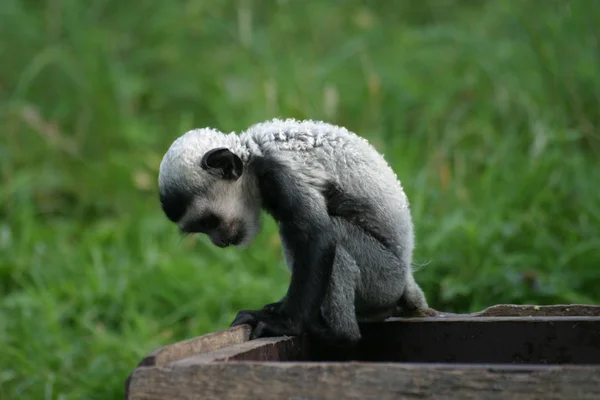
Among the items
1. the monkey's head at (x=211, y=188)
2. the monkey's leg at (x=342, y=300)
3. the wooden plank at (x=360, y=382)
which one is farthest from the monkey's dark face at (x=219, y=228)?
the wooden plank at (x=360, y=382)

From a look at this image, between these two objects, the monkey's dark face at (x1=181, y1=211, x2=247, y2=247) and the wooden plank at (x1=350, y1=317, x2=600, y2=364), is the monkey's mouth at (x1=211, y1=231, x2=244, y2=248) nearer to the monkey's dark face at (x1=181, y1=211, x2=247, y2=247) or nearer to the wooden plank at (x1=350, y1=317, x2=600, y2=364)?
the monkey's dark face at (x1=181, y1=211, x2=247, y2=247)

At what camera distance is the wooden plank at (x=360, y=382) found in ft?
6.23

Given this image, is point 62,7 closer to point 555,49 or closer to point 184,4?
point 184,4

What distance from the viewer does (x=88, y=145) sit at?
22.6ft

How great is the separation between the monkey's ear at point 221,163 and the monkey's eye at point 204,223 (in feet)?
0.56

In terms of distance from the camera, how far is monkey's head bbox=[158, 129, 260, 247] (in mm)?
3027

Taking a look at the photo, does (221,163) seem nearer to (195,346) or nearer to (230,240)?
(230,240)

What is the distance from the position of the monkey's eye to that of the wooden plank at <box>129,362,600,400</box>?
3.57ft

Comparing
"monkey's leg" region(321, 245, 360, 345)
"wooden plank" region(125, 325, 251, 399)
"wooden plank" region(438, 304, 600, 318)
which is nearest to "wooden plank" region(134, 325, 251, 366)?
"wooden plank" region(125, 325, 251, 399)

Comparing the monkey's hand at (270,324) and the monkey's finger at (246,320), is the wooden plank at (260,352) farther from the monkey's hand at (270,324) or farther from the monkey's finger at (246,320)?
the monkey's finger at (246,320)

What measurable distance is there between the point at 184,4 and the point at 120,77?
1.48m

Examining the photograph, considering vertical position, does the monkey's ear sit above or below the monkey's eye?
above

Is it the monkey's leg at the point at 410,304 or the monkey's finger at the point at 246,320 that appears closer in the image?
the monkey's finger at the point at 246,320

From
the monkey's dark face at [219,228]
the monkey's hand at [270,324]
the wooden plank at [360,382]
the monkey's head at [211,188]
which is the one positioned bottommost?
the wooden plank at [360,382]
